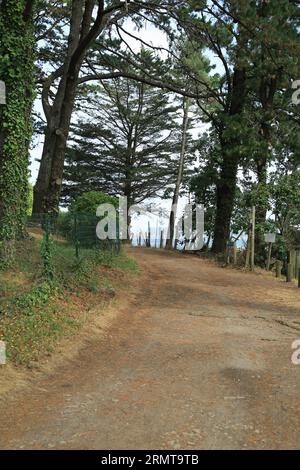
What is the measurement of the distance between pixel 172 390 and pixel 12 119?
237 inches

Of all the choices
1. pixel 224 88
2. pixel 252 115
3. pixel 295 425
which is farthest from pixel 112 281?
pixel 224 88

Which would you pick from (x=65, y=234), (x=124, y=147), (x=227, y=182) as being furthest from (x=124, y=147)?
(x=65, y=234)

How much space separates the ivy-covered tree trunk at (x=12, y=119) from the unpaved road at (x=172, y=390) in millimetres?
2726

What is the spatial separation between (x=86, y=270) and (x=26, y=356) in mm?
4967

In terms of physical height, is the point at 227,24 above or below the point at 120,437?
above

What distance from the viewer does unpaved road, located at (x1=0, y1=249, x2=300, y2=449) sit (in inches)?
177

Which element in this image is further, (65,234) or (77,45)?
(77,45)

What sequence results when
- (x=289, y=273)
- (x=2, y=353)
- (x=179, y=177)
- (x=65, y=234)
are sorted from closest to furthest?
(x=2, y=353) < (x=65, y=234) < (x=289, y=273) < (x=179, y=177)

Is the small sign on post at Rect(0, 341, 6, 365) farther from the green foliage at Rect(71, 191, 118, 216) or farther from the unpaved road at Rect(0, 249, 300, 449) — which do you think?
the green foliage at Rect(71, 191, 118, 216)

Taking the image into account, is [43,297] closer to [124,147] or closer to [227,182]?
[227,182]

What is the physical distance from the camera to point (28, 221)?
10867 millimetres

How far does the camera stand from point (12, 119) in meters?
9.31

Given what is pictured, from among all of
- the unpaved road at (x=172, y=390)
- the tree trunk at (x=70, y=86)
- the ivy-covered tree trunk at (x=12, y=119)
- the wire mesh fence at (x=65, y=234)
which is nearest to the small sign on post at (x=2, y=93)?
the ivy-covered tree trunk at (x=12, y=119)
